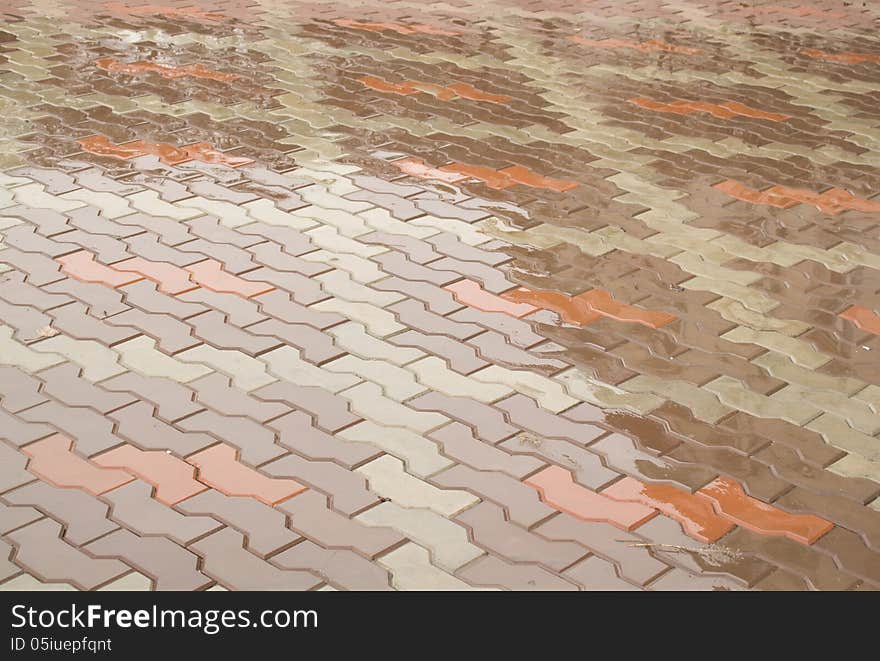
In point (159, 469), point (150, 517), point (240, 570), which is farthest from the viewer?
point (159, 469)

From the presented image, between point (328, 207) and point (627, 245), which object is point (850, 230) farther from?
point (328, 207)

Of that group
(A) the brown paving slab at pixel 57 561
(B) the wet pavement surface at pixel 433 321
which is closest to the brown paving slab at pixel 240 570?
(B) the wet pavement surface at pixel 433 321

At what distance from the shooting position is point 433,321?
5676mm

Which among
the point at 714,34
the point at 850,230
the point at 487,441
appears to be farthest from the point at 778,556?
the point at 714,34

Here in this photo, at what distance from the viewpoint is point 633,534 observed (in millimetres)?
4195

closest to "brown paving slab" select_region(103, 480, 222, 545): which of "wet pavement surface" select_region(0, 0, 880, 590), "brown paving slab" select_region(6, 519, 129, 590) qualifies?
"wet pavement surface" select_region(0, 0, 880, 590)

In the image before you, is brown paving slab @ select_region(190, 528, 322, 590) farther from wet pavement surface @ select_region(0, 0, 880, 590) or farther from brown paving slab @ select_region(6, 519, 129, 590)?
brown paving slab @ select_region(6, 519, 129, 590)

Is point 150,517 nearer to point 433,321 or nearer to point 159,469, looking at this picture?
point 159,469

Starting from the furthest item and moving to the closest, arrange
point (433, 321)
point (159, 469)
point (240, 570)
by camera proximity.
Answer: point (433, 321), point (159, 469), point (240, 570)

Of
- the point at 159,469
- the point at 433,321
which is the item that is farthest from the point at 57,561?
the point at 433,321

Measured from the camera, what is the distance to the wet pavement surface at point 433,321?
416cm

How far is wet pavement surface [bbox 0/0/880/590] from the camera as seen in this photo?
4.16 m

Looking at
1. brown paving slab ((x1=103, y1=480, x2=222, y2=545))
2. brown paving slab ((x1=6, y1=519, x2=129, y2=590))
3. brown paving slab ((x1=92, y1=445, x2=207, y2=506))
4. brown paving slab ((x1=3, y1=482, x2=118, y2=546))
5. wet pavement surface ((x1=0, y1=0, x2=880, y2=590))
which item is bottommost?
brown paving slab ((x1=6, y1=519, x2=129, y2=590))
